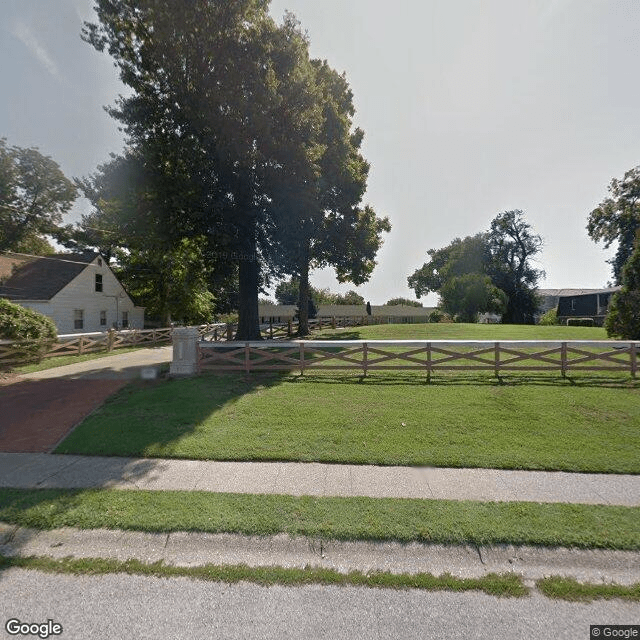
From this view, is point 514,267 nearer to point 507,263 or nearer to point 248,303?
point 507,263

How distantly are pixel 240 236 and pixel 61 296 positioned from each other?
17.0 meters

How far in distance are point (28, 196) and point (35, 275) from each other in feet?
40.4

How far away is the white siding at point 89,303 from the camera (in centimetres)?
2208

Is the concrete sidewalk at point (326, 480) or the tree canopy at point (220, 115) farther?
the tree canopy at point (220, 115)

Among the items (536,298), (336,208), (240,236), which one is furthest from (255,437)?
(536,298)

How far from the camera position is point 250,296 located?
16109mm

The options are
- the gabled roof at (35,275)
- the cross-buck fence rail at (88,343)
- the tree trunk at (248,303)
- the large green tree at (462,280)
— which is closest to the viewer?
the cross-buck fence rail at (88,343)

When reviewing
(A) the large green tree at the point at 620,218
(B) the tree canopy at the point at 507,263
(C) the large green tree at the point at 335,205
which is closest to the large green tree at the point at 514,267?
(B) the tree canopy at the point at 507,263

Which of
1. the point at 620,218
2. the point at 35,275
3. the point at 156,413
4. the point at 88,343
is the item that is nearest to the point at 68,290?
the point at 35,275

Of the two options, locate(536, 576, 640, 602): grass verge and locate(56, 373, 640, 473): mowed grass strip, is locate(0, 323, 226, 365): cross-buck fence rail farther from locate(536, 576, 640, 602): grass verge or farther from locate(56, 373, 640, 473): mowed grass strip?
locate(536, 576, 640, 602): grass verge

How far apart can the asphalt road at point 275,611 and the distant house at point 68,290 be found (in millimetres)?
24875

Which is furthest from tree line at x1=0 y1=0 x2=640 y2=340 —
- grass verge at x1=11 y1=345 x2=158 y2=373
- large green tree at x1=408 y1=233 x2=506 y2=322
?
large green tree at x1=408 y1=233 x2=506 y2=322

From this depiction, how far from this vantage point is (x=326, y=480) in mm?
4383

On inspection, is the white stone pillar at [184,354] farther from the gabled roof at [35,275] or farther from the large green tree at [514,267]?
the large green tree at [514,267]
